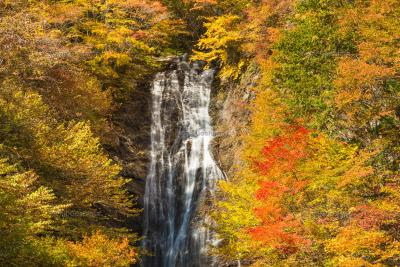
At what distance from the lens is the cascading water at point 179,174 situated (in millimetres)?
22109

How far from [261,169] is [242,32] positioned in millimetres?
13813

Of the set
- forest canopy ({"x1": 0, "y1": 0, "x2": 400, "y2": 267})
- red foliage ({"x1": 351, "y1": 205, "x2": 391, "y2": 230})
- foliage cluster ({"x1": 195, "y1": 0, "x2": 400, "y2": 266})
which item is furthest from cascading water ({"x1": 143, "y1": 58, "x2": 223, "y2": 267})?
red foliage ({"x1": 351, "y1": 205, "x2": 391, "y2": 230})

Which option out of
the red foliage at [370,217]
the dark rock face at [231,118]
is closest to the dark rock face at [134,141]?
the dark rock face at [231,118]

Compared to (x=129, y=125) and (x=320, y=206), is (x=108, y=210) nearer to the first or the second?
(x=129, y=125)

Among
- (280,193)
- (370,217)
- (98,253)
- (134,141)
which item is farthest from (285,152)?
(134,141)

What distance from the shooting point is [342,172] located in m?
13.7

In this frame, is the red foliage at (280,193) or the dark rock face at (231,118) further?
the dark rock face at (231,118)

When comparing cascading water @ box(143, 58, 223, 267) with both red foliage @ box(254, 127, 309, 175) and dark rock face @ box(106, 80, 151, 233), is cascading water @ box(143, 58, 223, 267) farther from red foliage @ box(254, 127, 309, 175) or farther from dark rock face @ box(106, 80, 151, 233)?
red foliage @ box(254, 127, 309, 175)

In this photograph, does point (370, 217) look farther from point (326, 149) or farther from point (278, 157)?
point (278, 157)

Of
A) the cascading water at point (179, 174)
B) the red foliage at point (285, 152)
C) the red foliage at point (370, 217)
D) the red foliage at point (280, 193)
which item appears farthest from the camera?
the cascading water at point (179, 174)

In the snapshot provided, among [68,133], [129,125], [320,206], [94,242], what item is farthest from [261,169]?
[129,125]

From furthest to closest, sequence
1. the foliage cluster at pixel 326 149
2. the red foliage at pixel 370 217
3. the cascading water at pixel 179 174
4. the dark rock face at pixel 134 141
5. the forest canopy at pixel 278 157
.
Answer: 1. the dark rock face at pixel 134 141
2. the cascading water at pixel 179 174
3. the foliage cluster at pixel 326 149
4. the forest canopy at pixel 278 157
5. the red foliage at pixel 370 217

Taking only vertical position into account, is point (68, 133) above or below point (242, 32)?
below

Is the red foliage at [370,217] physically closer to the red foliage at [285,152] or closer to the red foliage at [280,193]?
the red foliage at [280,193]
